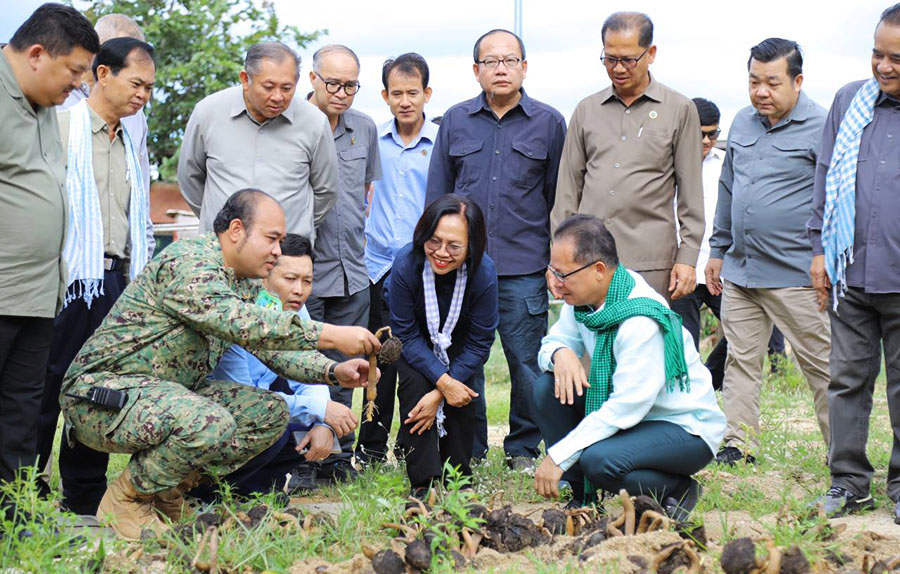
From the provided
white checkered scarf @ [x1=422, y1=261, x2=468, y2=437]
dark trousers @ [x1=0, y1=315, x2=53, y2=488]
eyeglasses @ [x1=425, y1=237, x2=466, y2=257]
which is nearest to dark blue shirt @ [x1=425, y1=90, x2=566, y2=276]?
white checkered scarf @ [x1=422, y1=261, x2=468, y2=437]

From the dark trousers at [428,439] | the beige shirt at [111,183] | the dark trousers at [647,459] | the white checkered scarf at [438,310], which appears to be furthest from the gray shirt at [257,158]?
the dark trousers at [647,459]

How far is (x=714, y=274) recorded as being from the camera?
633 cm

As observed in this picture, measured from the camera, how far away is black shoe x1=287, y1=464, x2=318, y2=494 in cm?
545

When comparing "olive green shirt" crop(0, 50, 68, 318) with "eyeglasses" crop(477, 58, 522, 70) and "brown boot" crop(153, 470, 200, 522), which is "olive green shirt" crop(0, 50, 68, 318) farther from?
"eyeglasses" crop(477, 58, 522, 70)

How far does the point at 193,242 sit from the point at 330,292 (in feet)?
4.97

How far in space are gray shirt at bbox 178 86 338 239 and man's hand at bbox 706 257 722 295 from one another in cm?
232

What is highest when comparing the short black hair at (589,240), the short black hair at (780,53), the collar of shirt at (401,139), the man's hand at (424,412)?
the short black hair at (780,53)

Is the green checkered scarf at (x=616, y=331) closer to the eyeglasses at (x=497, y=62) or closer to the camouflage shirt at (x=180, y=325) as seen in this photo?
the camouflage shirt at (x=180, y=325)

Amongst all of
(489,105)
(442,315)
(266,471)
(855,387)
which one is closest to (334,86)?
(489,105)

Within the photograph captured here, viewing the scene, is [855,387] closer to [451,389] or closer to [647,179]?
[647,179]

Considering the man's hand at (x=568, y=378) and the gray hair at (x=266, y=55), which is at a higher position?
the gray hair at (x=266, y=55)

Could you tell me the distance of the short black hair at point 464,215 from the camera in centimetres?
508

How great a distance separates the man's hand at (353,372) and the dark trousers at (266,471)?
0.56 meters

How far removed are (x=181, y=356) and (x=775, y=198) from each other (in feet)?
11.2
